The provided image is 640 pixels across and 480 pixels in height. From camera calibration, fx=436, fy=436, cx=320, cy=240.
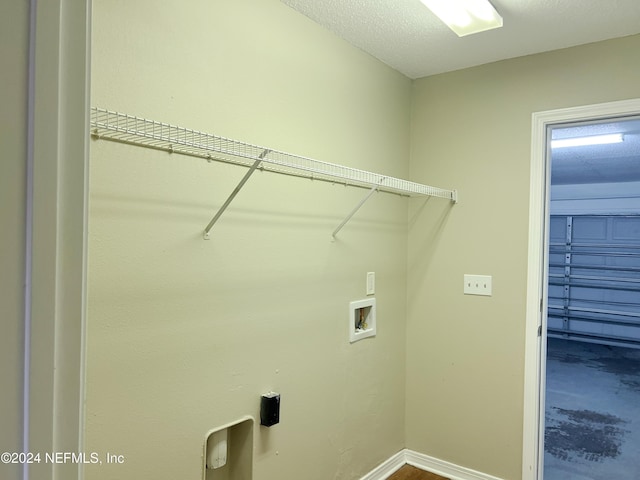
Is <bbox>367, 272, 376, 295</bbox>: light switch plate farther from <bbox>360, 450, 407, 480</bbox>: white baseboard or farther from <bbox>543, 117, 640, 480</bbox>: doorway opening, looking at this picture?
<bbox>543, 117, 640, 480</bbox>: doorway opening

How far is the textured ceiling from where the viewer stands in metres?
1.89

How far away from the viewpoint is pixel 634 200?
20.0ft

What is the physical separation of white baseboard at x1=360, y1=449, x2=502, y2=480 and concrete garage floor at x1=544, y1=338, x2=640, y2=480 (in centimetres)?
51

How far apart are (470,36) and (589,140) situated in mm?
2173

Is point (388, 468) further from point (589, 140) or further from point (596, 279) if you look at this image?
point (596, 279)

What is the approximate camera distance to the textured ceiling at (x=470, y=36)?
1889 millimetres

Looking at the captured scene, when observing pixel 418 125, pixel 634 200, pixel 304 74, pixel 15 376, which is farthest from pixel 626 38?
pixel 634 200

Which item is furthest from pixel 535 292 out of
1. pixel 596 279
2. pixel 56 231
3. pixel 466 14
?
pixel 596 279

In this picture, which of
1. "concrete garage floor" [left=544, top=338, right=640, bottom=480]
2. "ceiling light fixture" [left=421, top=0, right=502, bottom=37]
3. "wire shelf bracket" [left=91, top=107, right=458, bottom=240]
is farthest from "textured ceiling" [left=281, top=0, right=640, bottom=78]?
"concrete garage floor" [left=544, top=338, right=640, bottom=480]

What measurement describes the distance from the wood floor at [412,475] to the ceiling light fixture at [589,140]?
267 centimetres

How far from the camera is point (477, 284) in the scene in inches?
101

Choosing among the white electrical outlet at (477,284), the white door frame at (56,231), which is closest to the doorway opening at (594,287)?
the white electrical outlet at (477,284)

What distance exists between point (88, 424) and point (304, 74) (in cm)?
160

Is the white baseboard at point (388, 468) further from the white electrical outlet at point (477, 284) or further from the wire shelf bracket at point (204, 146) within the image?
the wire shelf bracket at point (204, 146)
